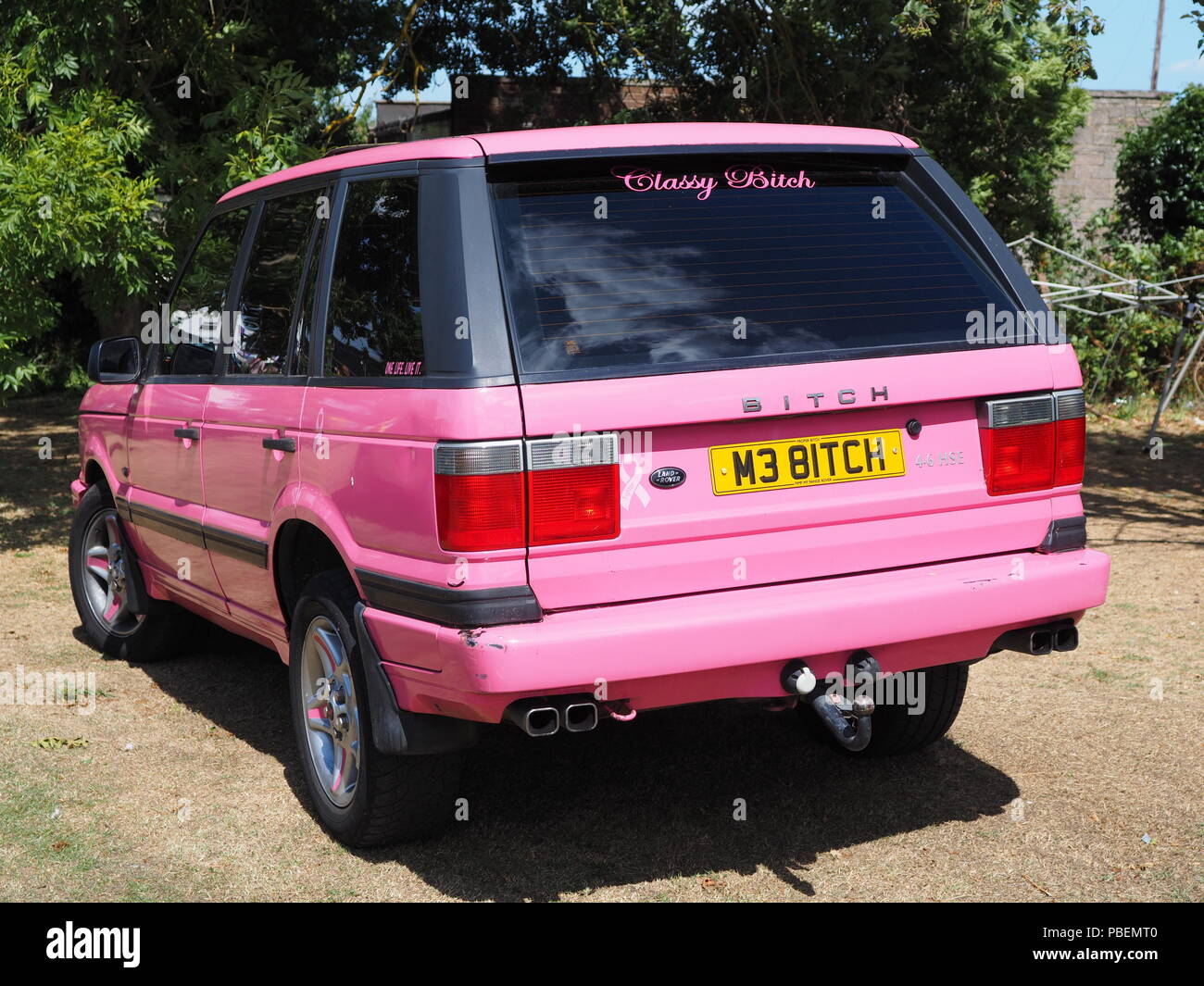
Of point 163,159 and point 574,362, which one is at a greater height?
point 163,159

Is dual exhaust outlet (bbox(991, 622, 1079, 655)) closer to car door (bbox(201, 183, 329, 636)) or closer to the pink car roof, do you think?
the pink car roof

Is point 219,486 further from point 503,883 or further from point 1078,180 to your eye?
point 1078,180

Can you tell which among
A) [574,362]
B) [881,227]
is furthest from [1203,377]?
[574,362]

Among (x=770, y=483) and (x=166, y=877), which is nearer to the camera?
(x=770, y=483)

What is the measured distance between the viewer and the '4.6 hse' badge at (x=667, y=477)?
343 cm

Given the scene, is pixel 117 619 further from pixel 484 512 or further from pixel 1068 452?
pixel 1068 452

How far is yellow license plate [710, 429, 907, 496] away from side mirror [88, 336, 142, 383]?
316 cm

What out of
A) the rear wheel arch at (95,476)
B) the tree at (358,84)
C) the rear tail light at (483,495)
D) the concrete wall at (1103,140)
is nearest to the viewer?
the rear tail light at (483,495)

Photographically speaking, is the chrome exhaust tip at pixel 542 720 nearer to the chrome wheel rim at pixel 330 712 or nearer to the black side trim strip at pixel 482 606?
the black side trim strip at pixel 482 606

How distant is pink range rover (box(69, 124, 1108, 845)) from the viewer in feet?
11.0

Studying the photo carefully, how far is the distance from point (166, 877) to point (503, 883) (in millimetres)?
1020

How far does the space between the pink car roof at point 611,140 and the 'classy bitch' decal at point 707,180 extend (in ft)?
0.25

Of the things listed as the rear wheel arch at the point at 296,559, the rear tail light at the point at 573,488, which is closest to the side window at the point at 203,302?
the rear wheel arch at the point at 296,559
